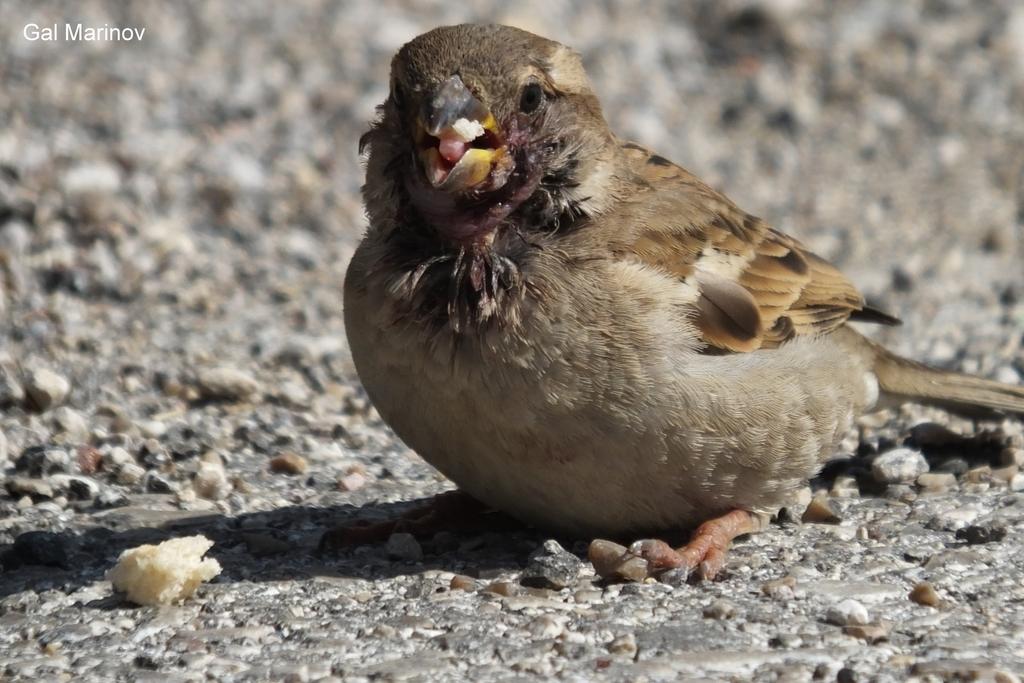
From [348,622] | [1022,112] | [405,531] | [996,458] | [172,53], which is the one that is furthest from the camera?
[1022,112]

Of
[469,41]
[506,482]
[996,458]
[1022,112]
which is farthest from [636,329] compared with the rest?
[1022,112]

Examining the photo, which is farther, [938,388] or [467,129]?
[938,388]

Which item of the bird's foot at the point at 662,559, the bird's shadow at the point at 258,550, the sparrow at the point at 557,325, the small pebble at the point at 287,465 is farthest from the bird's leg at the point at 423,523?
the small pebble at the point at 287,465

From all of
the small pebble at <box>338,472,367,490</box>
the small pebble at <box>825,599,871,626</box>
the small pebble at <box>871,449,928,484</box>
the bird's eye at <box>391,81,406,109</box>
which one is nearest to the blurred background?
the small pebble at <box>338,472,367,490</box>

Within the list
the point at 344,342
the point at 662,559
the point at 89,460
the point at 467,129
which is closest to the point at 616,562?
the point at 662,559

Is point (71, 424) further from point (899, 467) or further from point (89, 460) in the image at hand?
point (899, 467)

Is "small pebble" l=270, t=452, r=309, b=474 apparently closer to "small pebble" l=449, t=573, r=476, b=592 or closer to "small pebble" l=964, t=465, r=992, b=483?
"small pebble" l=449, t=573, r=476, b=592

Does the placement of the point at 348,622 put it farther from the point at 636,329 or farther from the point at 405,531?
the point at 636,329
